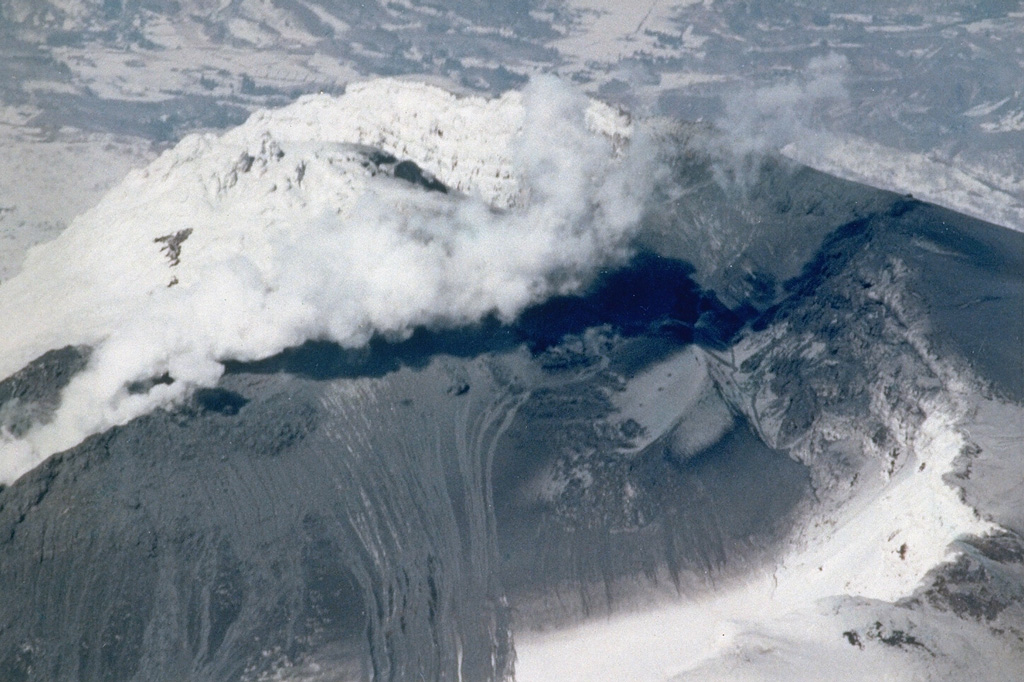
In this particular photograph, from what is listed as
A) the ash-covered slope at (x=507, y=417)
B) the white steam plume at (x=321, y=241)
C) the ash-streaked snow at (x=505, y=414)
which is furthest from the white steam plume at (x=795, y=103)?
the ash-covered slope at (x=507, y=417)

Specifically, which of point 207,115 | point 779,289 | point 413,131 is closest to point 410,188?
point 413,131

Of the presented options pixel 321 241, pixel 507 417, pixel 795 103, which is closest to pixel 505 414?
pixel 507 417

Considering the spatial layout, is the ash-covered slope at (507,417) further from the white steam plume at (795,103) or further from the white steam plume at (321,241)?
the white steam plume at (795,103)

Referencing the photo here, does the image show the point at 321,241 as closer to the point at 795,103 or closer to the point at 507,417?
the point at 507,417

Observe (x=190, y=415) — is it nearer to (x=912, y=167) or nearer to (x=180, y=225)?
(x=180, y=225)

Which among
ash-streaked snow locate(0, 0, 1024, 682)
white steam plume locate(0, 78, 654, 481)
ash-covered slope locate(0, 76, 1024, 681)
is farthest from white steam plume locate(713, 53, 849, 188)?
ash-covered slope locate(0, 76, 1024, 681)
